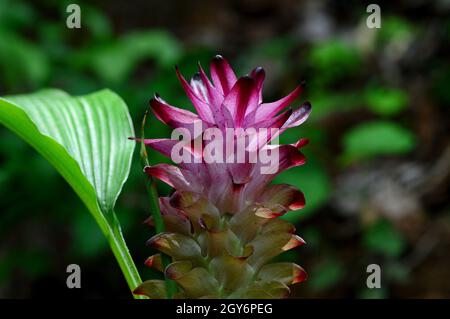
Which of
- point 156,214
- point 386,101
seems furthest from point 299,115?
point 386,101

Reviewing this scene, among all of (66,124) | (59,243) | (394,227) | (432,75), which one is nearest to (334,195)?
(394,227)

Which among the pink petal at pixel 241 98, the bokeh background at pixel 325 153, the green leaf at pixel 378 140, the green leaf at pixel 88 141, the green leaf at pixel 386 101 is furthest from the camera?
the green leaf at pixel 386 101

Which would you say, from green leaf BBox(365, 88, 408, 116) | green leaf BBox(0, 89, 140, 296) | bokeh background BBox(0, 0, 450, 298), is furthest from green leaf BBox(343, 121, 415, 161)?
green leaf BBox(0, 89, 140, 296)

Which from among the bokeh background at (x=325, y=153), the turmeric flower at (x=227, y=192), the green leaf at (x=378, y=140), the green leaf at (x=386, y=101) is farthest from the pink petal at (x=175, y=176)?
the green leaf at (x=386, y=101)

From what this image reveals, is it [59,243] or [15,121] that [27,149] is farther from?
[15,121]

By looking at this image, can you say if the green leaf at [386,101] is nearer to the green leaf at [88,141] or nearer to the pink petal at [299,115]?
the green leaf at [88,141]

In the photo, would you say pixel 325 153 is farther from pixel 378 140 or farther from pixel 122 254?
pixel 122 254

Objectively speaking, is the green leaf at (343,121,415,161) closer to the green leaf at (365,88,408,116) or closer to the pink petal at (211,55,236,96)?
the green leaf at (365,88,408,116)
